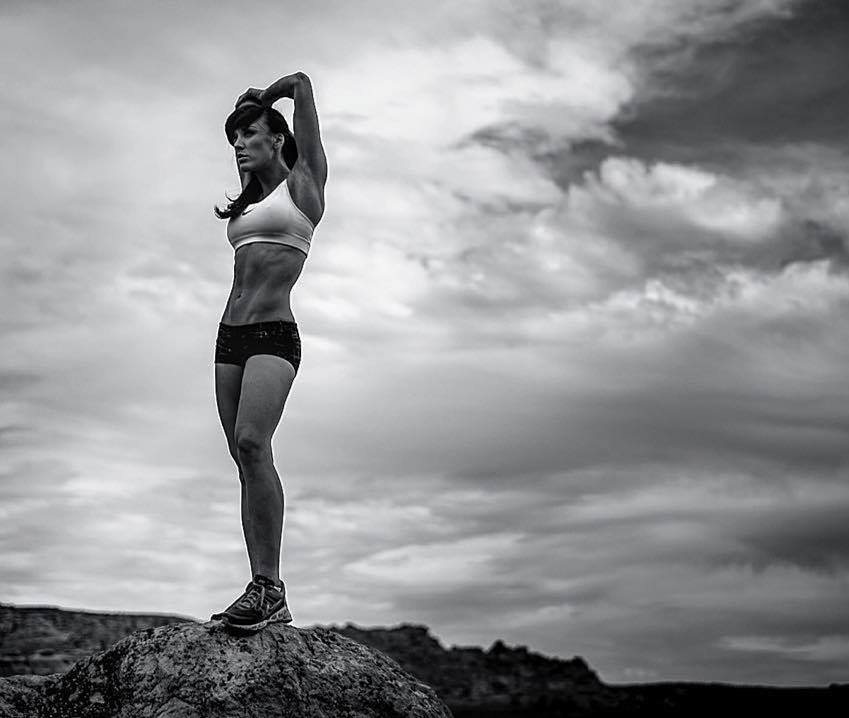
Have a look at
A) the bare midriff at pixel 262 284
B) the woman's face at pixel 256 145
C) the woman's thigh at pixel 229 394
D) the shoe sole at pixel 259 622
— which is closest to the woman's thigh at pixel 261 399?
the woman's thigh at pixel 229 394

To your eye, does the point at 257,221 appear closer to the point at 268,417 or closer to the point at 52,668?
the point at 268,417

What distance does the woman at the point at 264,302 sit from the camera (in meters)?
8.11

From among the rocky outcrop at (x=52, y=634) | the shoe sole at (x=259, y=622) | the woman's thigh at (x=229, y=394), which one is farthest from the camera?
the rocky outcrop at (x=52, y=634)

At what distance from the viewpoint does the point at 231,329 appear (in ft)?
27.7

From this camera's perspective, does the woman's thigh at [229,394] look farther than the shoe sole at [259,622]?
Yes

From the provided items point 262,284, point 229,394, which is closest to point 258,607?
point 229,394

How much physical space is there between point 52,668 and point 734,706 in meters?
16.4

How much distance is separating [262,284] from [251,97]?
1.51 metres

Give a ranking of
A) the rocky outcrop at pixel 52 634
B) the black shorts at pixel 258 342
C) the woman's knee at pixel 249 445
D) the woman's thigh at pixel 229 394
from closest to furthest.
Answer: the woman's knee at pixel 249 445, the black shorts at pixel 258 342, the woman's thigh at pixel 229 394, the rocky outcrop at pixel 52 634

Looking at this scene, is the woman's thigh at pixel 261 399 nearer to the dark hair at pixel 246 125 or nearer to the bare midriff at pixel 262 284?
the bare midriff at pixel 262 284

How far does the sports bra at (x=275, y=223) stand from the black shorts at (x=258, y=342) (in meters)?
0.60

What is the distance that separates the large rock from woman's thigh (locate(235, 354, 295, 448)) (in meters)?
1.28

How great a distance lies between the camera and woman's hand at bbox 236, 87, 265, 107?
8.88 m

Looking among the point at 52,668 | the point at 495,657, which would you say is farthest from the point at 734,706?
the point at 52,668
